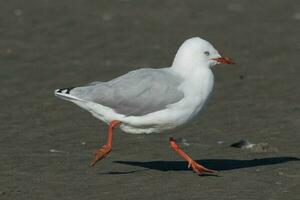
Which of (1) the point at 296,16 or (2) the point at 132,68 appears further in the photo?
(1) the point at 296,16

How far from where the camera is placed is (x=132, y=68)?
46.3ft

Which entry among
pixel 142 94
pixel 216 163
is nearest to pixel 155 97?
pixel 142 94

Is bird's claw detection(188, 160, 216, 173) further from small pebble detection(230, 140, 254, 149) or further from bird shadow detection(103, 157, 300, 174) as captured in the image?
small pebble detection(230, 140, 254, 149)

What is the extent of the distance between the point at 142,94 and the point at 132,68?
16.8 ft

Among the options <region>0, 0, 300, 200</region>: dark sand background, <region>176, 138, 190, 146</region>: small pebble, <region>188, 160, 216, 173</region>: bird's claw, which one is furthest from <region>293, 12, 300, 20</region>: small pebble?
<region>188, 160, 216, 173</region>: bird's claw

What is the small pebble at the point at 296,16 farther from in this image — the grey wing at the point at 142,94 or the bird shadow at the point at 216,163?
the grey wing at the point at 142,94

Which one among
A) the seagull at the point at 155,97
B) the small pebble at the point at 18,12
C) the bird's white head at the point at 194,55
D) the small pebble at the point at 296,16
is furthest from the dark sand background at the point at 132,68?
the bird's white head at the point at 194,55

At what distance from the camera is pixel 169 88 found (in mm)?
8938

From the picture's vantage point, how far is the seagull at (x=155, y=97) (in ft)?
29.2

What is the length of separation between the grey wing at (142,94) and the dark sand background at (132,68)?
0.59m

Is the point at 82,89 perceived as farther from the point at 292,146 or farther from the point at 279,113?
the point at 279,113

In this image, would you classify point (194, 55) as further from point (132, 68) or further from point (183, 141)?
point (132, 68)

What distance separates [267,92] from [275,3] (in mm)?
6602

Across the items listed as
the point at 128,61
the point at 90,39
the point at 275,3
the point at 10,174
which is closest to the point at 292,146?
the point at 10,174
